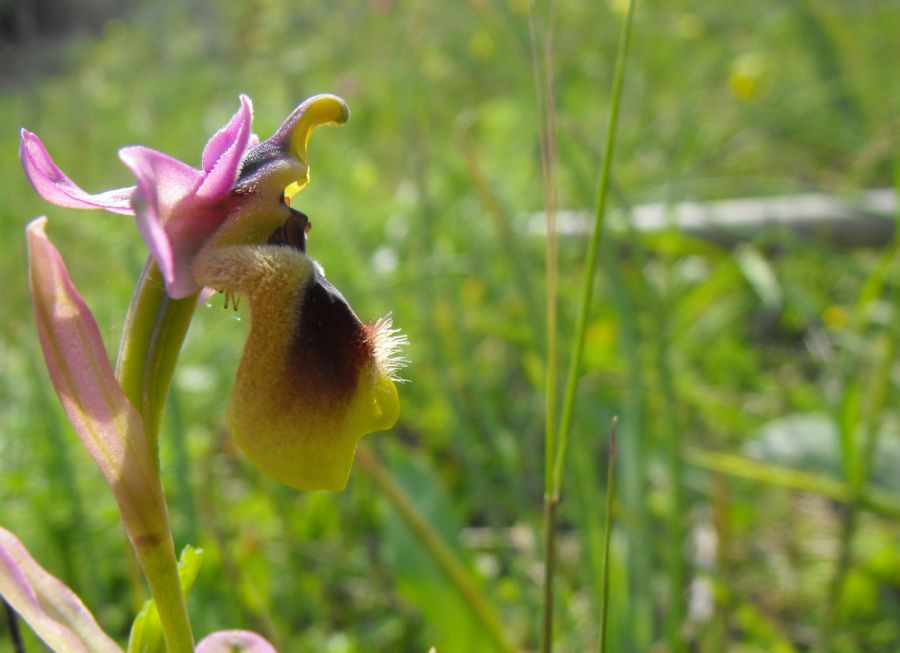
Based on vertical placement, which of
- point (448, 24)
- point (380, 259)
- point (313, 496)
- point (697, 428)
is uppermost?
point (448, 24)

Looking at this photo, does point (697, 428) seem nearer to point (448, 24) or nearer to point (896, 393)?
point (896, 393)

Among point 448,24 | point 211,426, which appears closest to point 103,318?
point 211,426

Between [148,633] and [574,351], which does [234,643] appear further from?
[574,351]

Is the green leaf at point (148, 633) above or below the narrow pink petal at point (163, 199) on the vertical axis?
below

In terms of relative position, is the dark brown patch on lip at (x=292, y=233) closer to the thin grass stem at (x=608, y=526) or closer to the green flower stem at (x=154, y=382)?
the green flower stem at (x=154, y=382)

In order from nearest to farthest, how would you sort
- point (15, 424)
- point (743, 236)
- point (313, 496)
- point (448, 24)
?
point (15, 424) → point (313, 496) → point (743, 236) → point (448, 24)

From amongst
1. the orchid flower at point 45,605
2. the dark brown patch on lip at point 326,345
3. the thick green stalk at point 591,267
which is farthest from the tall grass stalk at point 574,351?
the orchid flower at point 45,605

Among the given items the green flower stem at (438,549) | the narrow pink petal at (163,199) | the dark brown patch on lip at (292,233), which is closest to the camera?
the narrow pink petal at (163,199)
